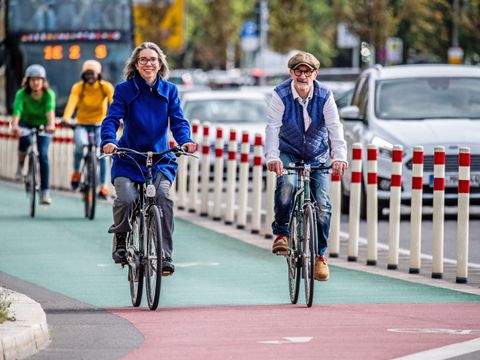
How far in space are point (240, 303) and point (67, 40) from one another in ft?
83.1

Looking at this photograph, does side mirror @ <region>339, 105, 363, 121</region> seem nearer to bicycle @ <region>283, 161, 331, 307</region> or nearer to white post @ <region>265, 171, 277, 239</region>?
white post @ <region>265, 171, 277, 239</region>

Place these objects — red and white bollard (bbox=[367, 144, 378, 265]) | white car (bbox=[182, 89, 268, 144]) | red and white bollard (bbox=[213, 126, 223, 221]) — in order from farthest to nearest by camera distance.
→ white car (bbox=[182, 89, 268, 144]) < red and white bollard (bbox=[213, 126, 223, 221]) < red and white bollard (bbox=[367, 144, 378, 265])

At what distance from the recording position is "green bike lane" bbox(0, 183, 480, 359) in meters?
10.0

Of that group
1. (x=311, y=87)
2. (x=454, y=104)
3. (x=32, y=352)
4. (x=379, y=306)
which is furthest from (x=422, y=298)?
(x=454, y=104)

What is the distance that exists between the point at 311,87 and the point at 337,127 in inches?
13.3

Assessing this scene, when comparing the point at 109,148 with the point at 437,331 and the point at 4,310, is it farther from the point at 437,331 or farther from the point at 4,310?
the point at 437,331

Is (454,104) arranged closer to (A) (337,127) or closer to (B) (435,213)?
(B) (435,213)

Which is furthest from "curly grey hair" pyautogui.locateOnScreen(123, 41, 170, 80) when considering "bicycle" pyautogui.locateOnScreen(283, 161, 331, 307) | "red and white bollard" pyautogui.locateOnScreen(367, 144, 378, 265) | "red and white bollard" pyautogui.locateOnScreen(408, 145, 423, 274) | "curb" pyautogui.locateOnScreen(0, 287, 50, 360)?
"red and white bollard" pyautogui.locateOnScreen(367, 144, 378, 265)

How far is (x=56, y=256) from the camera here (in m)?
16.1

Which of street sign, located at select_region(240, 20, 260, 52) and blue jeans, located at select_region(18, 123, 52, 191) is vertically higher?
street sign, located at select_region(240, 20, 260, 52)

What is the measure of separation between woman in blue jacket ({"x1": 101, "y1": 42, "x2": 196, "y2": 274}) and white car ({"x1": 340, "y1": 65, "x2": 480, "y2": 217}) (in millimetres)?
8082

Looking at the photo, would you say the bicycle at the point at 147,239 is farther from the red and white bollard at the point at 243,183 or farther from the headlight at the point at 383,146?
the headlight at the point at 383,146

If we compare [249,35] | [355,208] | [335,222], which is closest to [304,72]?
[355,208]

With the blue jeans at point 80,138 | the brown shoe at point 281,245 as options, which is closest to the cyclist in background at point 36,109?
the blue jeans at point 80,138
